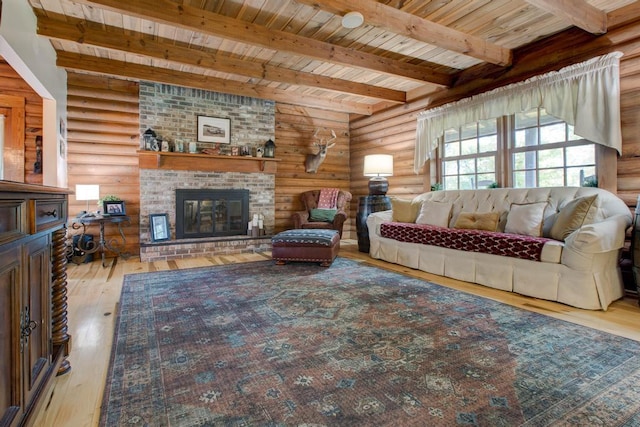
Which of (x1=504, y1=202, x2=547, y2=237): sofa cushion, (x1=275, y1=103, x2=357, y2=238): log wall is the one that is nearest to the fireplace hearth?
(x1=275, y1=103, x2=357, y2=238): log wall

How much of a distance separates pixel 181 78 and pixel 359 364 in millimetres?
4695

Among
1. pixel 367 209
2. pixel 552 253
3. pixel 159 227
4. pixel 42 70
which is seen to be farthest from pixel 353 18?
pixel 159 227

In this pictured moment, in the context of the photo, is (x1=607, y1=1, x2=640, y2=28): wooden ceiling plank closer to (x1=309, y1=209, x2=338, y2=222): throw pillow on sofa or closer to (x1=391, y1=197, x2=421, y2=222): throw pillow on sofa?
(x1=391, y1=197, x2=421, y2=222): throw pillow on sofa

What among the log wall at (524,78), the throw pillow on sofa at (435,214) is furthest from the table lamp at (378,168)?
the throw pillow on sofa at (435,214)

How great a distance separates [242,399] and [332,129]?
6.00 m

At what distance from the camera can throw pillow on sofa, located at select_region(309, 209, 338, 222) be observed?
5746mm

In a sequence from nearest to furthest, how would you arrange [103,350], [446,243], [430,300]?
[103,350] → [430,300] → [446,243]

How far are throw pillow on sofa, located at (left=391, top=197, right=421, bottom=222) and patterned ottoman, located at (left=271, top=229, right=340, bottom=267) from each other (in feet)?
3.54

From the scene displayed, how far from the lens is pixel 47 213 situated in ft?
4.69

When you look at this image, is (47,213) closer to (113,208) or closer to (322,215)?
(113,208)

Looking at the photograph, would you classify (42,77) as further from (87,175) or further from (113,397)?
(113,397)

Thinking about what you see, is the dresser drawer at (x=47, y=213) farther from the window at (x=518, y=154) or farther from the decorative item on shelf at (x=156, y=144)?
the window at (x=518, y=154)

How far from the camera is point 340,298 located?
9.53ft

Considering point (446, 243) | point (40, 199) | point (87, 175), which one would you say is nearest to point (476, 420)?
point (40, 199)
